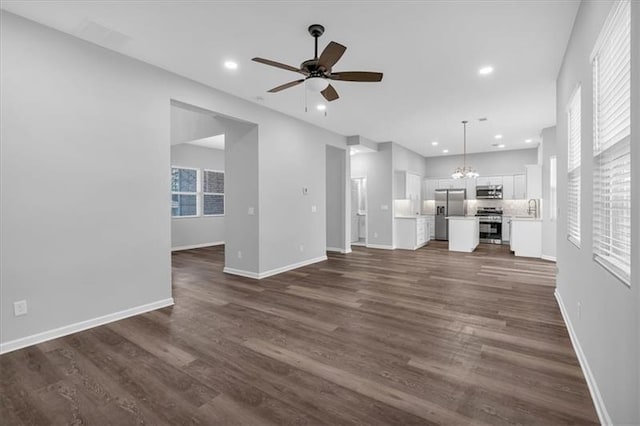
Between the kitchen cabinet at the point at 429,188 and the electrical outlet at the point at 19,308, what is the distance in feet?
Result: 34.6

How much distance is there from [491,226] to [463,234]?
2.24 meters

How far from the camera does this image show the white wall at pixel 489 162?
9.74 meters

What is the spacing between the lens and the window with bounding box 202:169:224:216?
951 cm

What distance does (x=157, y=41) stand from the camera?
328cm

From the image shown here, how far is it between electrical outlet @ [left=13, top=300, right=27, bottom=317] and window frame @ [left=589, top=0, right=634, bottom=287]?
4.36 m

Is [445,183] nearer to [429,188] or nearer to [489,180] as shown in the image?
[429,188]

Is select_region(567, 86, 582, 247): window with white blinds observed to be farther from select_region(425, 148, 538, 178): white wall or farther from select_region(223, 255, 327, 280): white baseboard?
select_region(425, 148, 538, 178): white wall

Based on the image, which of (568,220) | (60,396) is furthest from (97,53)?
(568,220)

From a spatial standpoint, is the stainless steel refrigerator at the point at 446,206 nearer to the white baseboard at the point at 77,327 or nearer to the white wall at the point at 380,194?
the white wall at the point at 380,194

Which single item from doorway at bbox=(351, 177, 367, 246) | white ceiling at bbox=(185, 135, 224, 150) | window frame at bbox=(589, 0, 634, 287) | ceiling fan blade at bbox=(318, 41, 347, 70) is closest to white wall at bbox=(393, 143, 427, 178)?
doorway at bbox=(351, 177, 367, 246)

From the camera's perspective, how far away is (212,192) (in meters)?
9.77

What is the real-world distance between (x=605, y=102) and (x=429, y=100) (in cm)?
351

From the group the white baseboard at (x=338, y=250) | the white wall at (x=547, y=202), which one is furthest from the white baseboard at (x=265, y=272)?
the white wall at (x=547, y=202)

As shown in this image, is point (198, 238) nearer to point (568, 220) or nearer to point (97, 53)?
point (97, 53)
